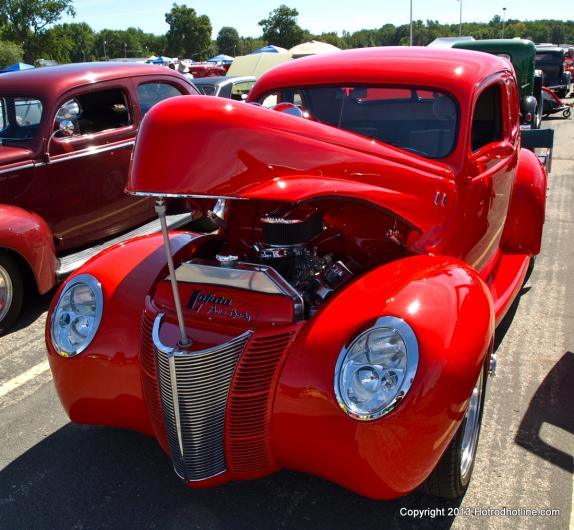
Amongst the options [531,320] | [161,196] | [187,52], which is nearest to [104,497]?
[161,196]

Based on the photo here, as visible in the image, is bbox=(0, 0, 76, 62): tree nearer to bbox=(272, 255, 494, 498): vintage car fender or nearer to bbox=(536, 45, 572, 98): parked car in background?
bbox=(536, 45, 572, 98): parked car in background

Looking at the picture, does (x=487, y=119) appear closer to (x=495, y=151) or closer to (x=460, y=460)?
(x=495, y=151)

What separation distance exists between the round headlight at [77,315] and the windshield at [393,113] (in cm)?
→ 162

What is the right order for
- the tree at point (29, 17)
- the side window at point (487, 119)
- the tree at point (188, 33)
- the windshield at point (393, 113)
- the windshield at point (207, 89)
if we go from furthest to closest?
the tree at point (188, 33) < the tree at point (29, 17) < the windshield at point (207, 89) < the side window at point (487, 119) < the windshield at point (393, 113)

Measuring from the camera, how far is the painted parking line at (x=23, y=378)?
11.9 ft

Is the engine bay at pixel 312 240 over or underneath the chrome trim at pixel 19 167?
underneath

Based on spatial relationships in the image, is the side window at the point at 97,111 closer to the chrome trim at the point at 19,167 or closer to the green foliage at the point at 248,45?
the chrome trim at the point at 19,167

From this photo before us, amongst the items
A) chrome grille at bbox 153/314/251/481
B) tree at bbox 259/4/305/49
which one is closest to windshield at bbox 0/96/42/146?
chrome grille at bbox 153/314/251/481

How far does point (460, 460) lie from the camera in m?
2.43

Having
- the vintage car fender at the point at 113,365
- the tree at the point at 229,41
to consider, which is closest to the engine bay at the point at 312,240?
the vintage car fender at the point at 113,365

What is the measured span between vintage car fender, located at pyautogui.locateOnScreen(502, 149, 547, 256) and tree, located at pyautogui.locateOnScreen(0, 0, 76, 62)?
2087 inches

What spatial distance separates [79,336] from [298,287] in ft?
3.35

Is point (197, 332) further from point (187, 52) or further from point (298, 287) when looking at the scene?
point (187, 52)

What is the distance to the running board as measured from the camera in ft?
16.0
